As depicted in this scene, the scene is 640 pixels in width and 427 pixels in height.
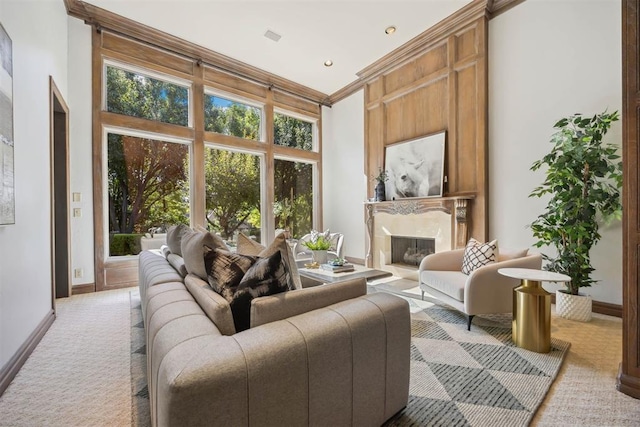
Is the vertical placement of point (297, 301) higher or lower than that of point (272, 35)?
lower

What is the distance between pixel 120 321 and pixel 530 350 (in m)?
3.60

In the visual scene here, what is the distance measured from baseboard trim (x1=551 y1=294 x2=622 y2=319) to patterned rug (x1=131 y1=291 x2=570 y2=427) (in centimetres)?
107

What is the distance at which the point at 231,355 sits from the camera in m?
0.90

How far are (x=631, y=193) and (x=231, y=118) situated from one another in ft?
17.0

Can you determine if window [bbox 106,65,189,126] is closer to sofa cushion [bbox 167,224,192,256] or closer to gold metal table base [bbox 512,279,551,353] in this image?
sofa cushion [bbox 167,224,192,256]

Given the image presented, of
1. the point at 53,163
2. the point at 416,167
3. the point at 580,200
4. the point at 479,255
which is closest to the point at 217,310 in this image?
the point at 479,255

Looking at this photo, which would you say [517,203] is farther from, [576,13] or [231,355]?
[231,355]

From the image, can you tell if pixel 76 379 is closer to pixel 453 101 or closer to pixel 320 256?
pixel 320 256

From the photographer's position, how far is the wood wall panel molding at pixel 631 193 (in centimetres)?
156

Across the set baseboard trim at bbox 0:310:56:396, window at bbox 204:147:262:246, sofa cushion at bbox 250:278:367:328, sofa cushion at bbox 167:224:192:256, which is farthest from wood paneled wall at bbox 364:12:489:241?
baseboard trim at bbox 0:310:56:396

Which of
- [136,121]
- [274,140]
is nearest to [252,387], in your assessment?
[136,121]

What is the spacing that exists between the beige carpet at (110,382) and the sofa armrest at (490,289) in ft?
1.68

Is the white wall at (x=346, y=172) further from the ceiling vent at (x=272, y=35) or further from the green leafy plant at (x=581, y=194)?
the green leafy plant at (x=581, y=194)

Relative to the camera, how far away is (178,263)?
6.89 ft
